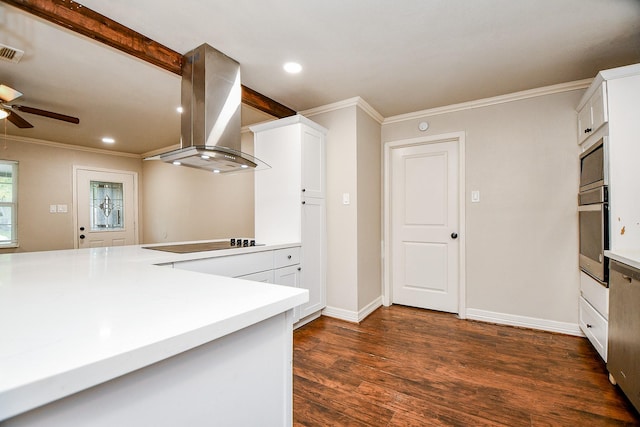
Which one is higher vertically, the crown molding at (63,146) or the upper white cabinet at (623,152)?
the crown molding at (63,146)

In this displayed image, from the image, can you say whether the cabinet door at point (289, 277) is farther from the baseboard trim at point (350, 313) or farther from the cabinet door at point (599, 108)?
the cabinet door at point (599, 108)

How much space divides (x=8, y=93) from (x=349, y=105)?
2.88 metres

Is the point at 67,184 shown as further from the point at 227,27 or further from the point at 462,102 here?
the point at 462,102

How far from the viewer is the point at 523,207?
296 centimetres

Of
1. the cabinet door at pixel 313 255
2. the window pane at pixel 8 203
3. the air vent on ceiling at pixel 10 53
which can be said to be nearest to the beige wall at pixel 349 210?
the cabinet door at pixel 313 255

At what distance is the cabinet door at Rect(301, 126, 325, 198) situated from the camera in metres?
3.01

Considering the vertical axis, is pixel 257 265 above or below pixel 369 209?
below

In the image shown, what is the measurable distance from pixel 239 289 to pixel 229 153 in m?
1.47

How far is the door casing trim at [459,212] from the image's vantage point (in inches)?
127

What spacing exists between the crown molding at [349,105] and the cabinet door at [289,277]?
5.69 feet

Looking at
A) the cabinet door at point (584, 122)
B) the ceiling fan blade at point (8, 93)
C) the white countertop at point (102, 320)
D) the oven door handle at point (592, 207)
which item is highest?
the ceiling fan blade at point (8, 93)

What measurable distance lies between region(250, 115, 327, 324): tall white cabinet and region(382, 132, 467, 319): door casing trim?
2.77 ft

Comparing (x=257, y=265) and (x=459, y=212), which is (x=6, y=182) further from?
(x=459, y=212)

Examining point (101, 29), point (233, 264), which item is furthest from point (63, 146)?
point (233, 264)
